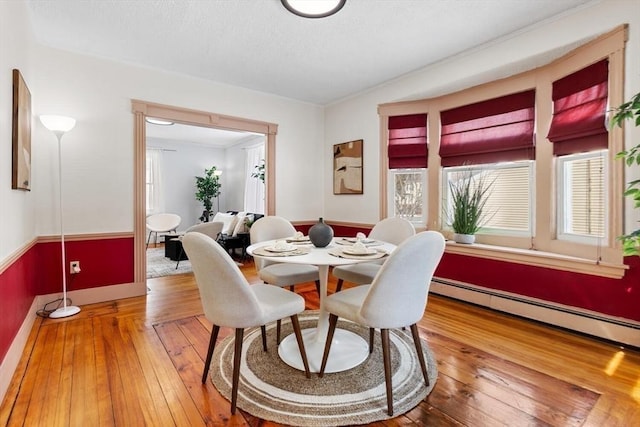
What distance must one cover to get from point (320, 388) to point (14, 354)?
189 centimetres

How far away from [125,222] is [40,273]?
2.66 feet

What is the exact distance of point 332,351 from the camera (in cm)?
208

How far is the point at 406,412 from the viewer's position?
4.97 feet

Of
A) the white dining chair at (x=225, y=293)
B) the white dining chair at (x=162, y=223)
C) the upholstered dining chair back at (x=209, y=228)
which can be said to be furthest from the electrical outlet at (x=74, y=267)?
the white dining chair at (x=162, y=223)

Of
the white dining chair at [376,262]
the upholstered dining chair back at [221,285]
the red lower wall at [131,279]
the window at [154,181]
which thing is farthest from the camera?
the window at [154,181]

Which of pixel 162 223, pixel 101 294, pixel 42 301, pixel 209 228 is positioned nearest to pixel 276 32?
pixel 209 228

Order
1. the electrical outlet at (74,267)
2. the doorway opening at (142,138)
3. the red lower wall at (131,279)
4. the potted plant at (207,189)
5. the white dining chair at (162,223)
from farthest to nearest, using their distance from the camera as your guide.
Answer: the potted plant at (207,189) < the white dining chair at (162,223) < the doorway opening at (142,138) < the electrical outlet at (74,267) < the red lower wall at (131,279)

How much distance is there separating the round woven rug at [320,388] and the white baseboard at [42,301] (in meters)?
1.08

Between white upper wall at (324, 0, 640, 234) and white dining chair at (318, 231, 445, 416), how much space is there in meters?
1.68

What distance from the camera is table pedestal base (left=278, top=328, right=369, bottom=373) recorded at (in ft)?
6.30

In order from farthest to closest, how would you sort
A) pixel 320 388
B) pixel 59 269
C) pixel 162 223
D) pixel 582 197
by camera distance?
pixel 162 223 < pixel 59 269 < pixel 582 197 < pixel 320 388

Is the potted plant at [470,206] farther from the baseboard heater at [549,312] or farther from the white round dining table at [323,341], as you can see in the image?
the white round dining table at [323,341]

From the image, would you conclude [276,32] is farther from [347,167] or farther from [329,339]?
[329,339]

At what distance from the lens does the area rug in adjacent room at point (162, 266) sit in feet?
14.4
